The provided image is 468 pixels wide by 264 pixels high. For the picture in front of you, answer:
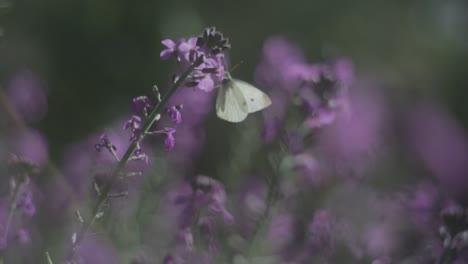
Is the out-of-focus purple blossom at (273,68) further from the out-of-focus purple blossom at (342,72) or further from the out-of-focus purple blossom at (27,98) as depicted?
the out-of-focus purple blossom at (27,98)

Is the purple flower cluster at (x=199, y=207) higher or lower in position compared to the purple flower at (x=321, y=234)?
higher

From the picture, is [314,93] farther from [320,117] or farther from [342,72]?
[342,72]

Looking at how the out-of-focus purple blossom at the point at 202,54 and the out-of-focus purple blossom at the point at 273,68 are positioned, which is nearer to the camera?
the out-of-focus purple blossom at the point at 202,54

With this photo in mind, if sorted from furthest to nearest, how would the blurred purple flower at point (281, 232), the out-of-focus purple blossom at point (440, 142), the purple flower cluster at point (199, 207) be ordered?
1. the out-of-focus purple blossom at point (440, 142)
2. the blurred purple flower at point (281, 232)
3. the purple flower cluster at point (199, 207)

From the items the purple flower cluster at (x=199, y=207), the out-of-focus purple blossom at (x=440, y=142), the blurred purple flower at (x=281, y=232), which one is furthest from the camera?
the out-of-focus purple blossom at (x=440, y=142)

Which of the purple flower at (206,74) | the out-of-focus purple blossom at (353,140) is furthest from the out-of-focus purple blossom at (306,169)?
the purple flower at (206,74)

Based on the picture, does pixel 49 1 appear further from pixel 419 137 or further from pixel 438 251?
pixel 438 251

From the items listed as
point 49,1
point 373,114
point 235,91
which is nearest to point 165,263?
Answer: point 235,91
